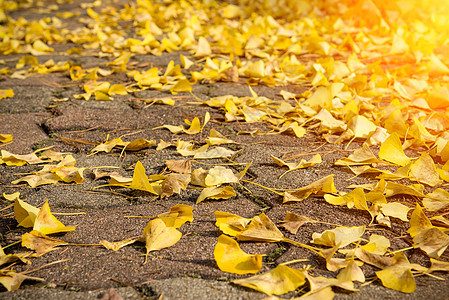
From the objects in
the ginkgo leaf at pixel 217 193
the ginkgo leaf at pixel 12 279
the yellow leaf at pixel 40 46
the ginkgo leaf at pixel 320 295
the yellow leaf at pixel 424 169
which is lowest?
the yellow leaf at pixel 40 46

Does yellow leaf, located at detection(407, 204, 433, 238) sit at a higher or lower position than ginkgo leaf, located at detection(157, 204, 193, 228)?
higher

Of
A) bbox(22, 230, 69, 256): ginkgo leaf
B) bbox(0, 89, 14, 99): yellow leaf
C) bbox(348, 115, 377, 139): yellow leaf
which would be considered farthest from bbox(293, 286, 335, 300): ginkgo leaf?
bbox(0, 89, 14, 99): yellow leaf

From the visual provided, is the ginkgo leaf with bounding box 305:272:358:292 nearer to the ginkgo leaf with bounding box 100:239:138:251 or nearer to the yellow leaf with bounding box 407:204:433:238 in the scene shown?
the yellow leaf with bounding box 407:204:433:238

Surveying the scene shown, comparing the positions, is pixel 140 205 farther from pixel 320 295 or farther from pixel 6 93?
pixel 6 93

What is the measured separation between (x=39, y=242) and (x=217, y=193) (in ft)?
1.55

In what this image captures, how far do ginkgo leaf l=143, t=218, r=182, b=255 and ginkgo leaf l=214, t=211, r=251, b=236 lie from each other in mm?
109

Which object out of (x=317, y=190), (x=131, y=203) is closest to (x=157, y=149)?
(x=131, y=203)

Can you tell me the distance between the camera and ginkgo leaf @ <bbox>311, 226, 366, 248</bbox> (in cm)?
97

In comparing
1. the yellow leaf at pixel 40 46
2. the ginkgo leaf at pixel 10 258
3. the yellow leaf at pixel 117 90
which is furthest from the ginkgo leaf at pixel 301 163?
the yellow leaf at pixel 40 46

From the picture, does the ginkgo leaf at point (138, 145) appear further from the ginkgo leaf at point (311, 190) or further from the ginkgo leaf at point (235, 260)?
the ginkgo leaf at point (235, 260)

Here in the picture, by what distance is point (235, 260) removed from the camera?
0.90m

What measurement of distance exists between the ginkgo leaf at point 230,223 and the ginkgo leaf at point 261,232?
2cm

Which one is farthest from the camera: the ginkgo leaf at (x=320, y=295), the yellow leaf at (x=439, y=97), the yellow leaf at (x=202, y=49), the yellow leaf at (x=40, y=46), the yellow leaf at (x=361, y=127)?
the yellow leaf at (x=40, y=46)

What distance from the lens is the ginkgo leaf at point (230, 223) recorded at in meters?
1.03
